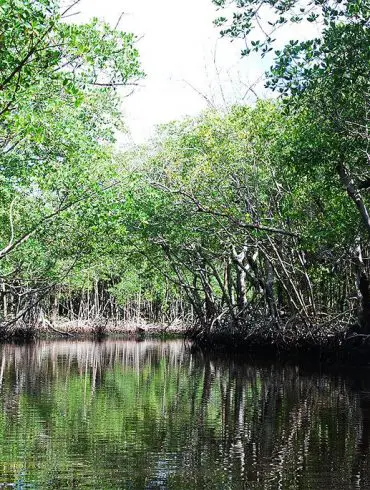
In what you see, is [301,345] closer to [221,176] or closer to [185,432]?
[221,176]

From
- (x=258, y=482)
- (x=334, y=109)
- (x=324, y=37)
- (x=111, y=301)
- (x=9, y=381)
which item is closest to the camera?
(x=258, y=482)

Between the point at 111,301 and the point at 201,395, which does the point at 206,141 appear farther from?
the point at 111,301

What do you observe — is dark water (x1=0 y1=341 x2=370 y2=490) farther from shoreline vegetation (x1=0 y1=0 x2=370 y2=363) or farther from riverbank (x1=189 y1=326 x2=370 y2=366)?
shoreline vegetation (x1=0 y1=0 x2=370 y2=363)

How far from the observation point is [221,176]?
15.8 metres

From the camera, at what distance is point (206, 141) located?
15.5 meters

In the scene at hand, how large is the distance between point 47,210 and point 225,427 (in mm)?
8390

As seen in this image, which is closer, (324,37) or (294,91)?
(324,37)

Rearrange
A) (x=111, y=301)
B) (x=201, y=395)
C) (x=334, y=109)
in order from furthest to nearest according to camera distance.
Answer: (x=111, y=301)
(x=201, y=395)
(x=334, y=109)

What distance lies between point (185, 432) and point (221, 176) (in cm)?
919

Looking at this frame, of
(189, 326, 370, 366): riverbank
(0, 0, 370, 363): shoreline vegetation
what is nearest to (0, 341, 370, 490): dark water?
(189, 326, 370, 366): riverbank

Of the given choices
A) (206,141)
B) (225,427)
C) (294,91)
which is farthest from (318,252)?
(225,427)

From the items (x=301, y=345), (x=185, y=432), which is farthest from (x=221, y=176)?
(x=185, y=432)

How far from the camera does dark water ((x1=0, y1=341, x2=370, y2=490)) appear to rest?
5414mm

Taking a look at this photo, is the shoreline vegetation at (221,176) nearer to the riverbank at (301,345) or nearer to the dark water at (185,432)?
the riverbank at (301,345)
